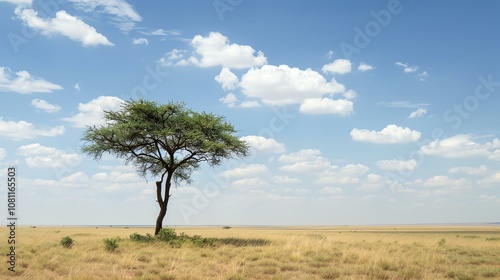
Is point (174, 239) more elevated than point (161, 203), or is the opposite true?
point (161, 203)

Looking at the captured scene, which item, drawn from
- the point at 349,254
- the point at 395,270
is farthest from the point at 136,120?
the point at 395,270

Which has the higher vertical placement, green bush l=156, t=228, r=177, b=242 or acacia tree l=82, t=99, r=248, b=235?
acacia tree l=82, t=99, r=248, b=235

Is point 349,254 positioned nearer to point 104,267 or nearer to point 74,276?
point 104,267

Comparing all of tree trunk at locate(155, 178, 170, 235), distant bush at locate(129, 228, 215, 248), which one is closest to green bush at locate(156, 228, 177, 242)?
distant bush at locate(129, 228, 215, 248)

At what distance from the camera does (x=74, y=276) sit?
46.6 feet

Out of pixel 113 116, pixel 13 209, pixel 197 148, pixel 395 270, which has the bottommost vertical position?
pixel 395 270

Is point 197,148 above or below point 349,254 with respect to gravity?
above

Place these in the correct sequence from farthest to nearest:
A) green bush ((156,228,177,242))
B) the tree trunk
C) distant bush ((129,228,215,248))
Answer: the tree trunk → green bush ((156,228,177,242)) → distant bush ((129,228,215,248))

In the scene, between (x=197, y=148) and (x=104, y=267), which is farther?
(x=197, y=148)

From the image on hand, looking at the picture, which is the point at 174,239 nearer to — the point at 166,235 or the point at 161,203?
the point at 166,235

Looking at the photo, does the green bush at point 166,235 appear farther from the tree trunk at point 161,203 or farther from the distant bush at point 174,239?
the tree trunk at point 161,203

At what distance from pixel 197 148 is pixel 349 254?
15.3m

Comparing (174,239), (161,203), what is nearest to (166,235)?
(174,239)

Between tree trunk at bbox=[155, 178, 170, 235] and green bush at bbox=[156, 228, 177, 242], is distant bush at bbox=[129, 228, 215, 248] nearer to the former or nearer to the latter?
green bush at bbox=[156, 228, 177, 242]
